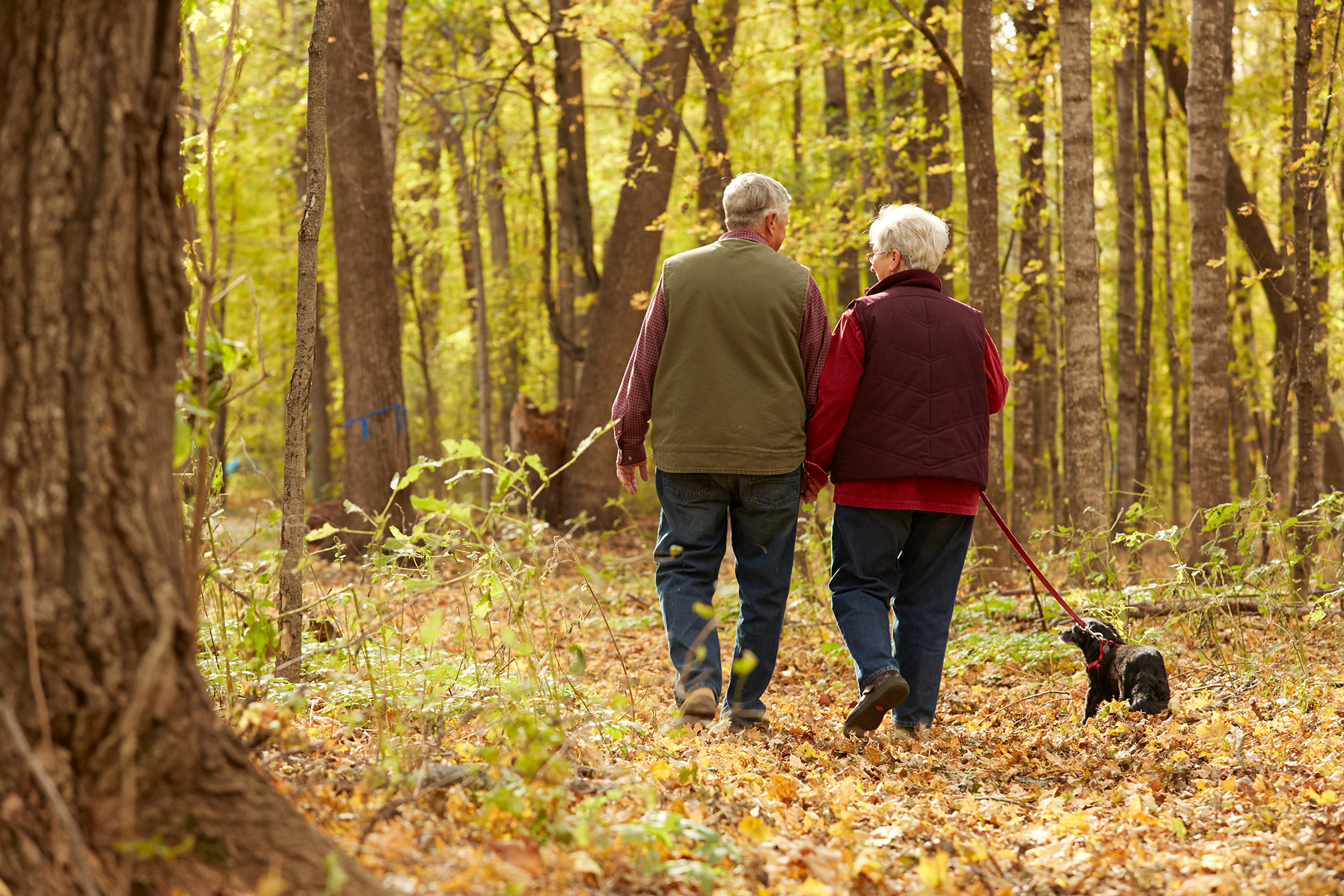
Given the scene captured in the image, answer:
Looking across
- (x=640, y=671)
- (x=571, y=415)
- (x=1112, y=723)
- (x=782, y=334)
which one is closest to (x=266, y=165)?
(x=571, y=415)

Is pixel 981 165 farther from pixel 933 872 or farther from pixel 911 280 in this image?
pixel 933 872

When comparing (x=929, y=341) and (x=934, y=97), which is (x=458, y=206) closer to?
(x=934, y=97)

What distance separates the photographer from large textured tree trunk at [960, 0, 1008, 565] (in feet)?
21.8

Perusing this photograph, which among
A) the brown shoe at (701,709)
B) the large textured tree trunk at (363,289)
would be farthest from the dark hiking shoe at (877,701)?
the large textured tree trunk at (363,289)

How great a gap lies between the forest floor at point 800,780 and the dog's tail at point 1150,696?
0.18 feet

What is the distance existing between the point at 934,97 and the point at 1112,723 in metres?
7.38

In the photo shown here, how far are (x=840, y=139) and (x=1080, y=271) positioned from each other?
4480 millimetres

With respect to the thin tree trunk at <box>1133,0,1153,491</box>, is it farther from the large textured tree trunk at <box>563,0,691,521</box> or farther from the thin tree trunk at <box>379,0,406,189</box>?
the thin tree trunk at <box>379,0,406,189</box>

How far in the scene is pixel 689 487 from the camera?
13.2 feet

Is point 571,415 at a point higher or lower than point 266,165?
lower

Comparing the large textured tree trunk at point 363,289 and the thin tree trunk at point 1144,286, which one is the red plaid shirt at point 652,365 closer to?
the large textured tree trunk at point 363,289

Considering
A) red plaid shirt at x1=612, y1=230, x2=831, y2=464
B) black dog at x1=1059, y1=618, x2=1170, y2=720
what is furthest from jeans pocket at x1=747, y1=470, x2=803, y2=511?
black dog at x1=1059, y1=618, x2=1170, y2=720

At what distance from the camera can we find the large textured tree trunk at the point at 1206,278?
6473 millimetres

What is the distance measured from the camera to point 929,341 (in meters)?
3.98
